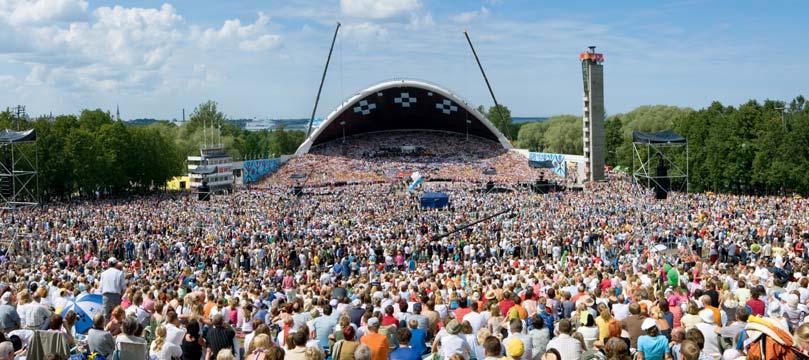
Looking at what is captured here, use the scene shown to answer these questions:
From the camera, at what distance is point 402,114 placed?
7256cm

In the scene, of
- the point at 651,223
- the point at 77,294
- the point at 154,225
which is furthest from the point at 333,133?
the point at 77,294

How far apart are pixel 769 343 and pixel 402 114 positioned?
67.7 meters

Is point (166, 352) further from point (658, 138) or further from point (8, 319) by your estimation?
point (658, 138)

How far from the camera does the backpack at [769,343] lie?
526 cm

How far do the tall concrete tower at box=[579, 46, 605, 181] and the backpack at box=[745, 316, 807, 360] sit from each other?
46.8 meters

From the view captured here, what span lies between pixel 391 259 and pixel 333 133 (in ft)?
164

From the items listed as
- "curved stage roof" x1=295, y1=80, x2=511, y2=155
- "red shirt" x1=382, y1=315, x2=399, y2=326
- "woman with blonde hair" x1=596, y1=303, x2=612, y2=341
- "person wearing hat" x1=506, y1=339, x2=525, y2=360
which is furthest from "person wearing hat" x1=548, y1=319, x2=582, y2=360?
"curved stage roof" x1=295, y1=80, x2=511, y2=155

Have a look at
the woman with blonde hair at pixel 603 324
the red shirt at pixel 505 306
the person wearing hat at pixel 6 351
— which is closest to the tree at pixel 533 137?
Answer: the red shirt at pixel 505 306

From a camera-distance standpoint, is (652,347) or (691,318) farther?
(691,318)

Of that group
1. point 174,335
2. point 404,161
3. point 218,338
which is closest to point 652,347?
point 218,338

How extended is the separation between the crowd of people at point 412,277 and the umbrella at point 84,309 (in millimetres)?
43

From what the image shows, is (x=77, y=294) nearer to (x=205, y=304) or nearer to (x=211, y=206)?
(x=205, y=304)

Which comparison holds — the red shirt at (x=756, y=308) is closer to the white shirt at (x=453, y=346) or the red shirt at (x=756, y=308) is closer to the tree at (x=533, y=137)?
the white shirt at (x=453, y=346)

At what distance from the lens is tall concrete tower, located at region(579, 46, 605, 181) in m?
50.9
